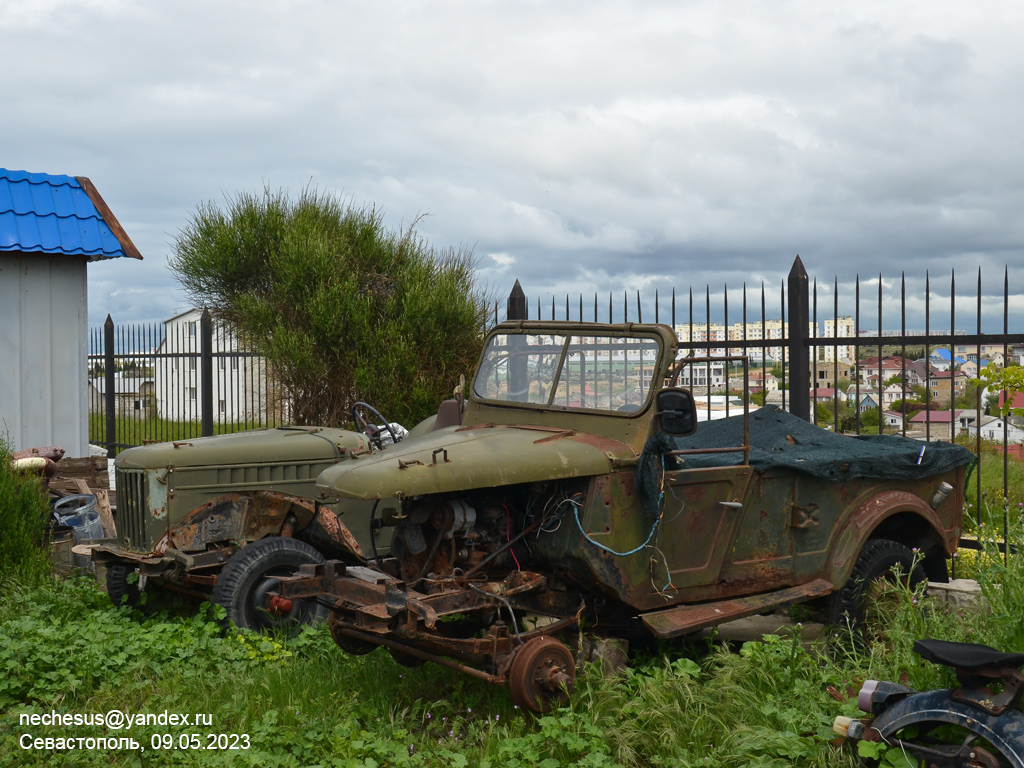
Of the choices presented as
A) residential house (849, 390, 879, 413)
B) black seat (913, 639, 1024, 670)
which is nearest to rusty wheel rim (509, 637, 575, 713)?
black seat (913, 639, 1024, 670)

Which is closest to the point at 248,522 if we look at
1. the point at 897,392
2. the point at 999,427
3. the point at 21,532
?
the point at 21,532

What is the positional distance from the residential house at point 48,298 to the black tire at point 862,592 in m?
8.74

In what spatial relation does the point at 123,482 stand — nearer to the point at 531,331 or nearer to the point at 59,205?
the point at 531,331

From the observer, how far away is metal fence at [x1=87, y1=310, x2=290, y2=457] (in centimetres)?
1303

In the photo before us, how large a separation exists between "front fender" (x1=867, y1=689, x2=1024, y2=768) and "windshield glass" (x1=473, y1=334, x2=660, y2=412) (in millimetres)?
2082

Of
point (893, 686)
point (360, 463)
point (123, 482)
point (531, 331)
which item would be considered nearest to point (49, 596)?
point (123, 482)

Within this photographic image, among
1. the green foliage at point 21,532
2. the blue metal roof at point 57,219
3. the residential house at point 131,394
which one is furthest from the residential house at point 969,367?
the residential house at point 131,394

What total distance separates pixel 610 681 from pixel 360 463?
5.49ft

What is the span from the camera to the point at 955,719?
11.7ft

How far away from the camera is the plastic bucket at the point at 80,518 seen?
8.70 m

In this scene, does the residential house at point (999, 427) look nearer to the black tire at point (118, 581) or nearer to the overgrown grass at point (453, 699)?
the overgrown grass at point (453, 699)

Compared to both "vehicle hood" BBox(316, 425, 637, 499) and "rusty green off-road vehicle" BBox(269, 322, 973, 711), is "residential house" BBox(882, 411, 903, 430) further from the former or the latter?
"vehicle hood" BBox(316, 425, 637, 499)

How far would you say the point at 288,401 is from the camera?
1238 cm

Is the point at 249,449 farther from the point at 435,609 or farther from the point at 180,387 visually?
the point at 180,387
